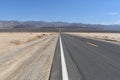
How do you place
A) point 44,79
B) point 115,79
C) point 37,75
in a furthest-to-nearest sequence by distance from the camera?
point 37,75 → point 44,79 → point 115,79

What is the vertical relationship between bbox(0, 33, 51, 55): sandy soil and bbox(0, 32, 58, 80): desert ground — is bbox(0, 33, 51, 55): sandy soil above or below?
below

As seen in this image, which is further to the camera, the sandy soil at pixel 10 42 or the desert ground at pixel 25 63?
the sandy soil at pixel 10 42

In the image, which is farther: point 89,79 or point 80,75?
point 80,75

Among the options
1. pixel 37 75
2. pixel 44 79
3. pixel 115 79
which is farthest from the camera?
pixel 37 75

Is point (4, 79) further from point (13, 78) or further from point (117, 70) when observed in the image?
point (117, 70)

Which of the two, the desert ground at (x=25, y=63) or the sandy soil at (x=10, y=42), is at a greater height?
the desert ground at (x=25, y=63)

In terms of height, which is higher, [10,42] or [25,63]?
[25,63]

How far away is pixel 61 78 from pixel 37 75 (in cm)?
131

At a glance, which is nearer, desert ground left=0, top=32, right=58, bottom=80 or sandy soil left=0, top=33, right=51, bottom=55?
desert ground left=0, top=32, right=58, bottom=80

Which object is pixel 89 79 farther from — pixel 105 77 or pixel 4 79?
pixel 4 79

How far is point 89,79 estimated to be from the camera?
847 cm

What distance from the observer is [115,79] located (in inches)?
333

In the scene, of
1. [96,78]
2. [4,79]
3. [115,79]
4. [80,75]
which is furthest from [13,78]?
[115,79]

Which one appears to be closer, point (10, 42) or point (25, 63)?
point (25, 63)
